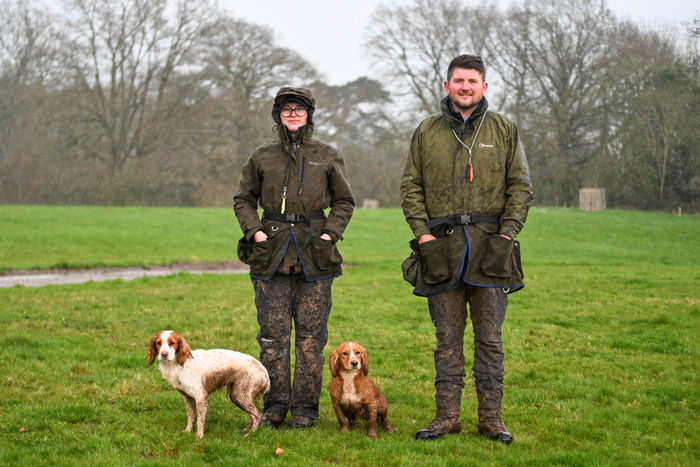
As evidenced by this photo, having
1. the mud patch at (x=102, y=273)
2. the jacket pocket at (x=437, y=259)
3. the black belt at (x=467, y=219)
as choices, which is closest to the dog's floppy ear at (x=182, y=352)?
the jacket pocket at (x=437, y=259)

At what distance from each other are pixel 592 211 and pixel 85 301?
1197 inches

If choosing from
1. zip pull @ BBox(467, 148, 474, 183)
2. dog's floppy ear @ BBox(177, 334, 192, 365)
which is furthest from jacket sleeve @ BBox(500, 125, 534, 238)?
dog's floppy ear @ BBox(177, 334, 192, 365)

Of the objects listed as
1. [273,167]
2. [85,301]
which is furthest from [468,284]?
[85,301]

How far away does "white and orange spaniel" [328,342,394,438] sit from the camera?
498 centimetres

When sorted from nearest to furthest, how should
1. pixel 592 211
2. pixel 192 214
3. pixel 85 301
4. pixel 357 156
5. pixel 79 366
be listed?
pixel 79 366 → pixel 85 301 → pixel 192 214 → pixel 592 211 → pixel 357 156

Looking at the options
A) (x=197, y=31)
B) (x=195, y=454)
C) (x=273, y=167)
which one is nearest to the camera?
(x=195, y=454)

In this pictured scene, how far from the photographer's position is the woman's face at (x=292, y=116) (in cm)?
523

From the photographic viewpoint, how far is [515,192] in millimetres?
4836

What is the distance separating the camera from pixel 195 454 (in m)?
4.57

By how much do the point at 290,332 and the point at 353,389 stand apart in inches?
27.3

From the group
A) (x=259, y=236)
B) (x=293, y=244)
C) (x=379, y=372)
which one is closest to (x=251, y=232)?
(x=259, y=236)

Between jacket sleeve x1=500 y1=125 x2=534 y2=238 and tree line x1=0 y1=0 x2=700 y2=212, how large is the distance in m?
34.0

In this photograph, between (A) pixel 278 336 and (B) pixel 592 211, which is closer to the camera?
(A) pixel 278 336

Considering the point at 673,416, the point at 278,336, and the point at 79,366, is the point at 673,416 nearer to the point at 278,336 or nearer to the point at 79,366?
the point at 278,336
